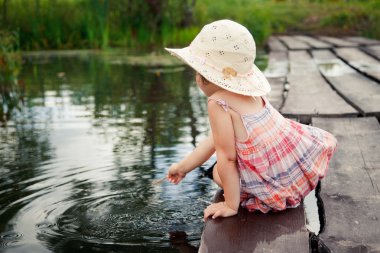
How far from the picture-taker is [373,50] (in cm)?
800

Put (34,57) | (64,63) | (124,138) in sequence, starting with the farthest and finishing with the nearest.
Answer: (34,57)
(64,63)
(124,138)

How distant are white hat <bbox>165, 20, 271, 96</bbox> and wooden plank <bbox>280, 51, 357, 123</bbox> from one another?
5.25ft

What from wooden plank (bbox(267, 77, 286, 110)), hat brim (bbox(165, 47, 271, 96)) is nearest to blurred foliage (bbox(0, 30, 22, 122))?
wooden plank (bbox(267, 77, 286, 110))

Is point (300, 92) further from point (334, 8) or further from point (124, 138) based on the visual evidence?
point (334, 8)

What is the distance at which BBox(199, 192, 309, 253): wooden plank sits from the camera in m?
2.02

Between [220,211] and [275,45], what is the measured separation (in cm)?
735

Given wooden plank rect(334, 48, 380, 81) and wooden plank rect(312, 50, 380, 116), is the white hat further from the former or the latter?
wooden plank rect(334, 48, 380, 81)

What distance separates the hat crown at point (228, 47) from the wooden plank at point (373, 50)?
16.5 ft

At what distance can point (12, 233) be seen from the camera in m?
2.63

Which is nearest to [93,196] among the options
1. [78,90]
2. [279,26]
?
[78,90]

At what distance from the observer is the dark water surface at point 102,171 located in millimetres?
2559

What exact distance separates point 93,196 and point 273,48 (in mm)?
6260

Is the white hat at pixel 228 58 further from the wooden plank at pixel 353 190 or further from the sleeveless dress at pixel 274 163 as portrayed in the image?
the wooden plank at pixel 353 190

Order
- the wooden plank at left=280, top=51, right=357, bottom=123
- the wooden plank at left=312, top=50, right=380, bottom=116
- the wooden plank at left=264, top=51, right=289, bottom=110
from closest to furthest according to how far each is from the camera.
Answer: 1. the wooden plank at left=280, top=51, right=357, bottom=123
2. the wooden plank at left=312, top=50, right=380, bottom=116
3. the wooden plank at left=264, top=51, right=289, bottom=110
